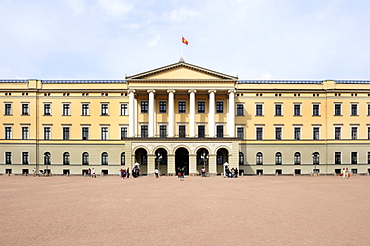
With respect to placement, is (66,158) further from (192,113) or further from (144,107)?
(192,113)

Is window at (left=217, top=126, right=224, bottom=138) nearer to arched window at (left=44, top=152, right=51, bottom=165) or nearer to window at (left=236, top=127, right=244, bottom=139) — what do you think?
window at (left=236, top=127, right=244, bottom=139)

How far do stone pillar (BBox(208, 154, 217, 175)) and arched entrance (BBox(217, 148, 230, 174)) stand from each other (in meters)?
3.12

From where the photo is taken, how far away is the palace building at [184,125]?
147 feet

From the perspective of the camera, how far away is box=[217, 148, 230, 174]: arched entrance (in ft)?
145

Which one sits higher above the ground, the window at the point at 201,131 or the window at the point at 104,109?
the window at the point at 104,109

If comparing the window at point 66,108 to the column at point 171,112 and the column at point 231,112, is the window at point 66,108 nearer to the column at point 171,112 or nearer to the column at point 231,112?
the column at point 171,112

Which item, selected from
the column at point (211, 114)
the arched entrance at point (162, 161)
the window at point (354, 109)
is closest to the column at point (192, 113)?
the column at point (211, 114)

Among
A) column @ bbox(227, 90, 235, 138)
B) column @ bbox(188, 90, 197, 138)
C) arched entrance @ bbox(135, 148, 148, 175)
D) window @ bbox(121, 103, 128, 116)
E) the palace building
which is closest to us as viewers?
column @ bbox(188, 90, 197, 138)

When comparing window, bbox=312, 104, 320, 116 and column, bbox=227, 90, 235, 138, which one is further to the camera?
window, bbox=312, 104, 320, 116

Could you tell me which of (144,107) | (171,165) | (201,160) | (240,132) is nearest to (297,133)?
(240,132)

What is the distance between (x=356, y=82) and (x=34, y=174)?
54.3 m

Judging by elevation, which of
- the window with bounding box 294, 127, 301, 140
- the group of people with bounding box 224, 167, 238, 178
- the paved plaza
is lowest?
the group of people with bounding box 224, 167, 238, 178

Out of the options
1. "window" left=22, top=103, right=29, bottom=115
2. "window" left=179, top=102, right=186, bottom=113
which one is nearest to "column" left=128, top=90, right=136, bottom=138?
"window" left=179, top=102, right=186, bottom=113

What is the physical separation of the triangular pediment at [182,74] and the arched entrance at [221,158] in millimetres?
11623
